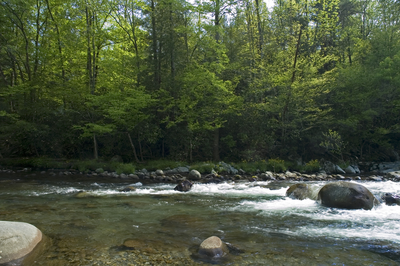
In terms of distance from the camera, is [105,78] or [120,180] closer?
[120,180]

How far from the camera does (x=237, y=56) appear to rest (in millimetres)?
20266

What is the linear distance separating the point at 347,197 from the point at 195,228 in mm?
4770

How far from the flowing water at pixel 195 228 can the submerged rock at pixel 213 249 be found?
13 cm

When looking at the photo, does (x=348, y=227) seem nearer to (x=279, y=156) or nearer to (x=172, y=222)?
(x=172, y=222)

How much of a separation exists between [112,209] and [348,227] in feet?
19.4

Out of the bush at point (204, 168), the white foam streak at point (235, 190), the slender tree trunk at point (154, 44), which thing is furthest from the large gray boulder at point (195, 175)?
the slender tree trunk at point (154, 44)

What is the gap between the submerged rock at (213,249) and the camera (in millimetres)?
4332

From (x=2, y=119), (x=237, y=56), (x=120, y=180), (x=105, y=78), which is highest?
(x=237, y=56)

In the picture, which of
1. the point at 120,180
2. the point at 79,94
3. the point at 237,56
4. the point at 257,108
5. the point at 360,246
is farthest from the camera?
the point at 237,56

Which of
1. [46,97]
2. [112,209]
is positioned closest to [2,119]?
[46,97]

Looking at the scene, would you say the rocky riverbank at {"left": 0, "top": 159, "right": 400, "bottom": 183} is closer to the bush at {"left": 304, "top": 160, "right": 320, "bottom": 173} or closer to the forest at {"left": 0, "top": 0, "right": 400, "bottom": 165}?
the bush at {"left": 304, "top": 160, "right": 320, "bottom": 173}

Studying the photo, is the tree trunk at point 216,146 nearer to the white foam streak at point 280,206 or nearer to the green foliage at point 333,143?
the green foliage at point 333,143

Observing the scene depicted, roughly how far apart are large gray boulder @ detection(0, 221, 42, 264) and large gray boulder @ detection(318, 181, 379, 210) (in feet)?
24.6

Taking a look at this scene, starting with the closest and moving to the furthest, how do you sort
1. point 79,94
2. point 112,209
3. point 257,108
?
1. point 112,209
2. point 79,94
3. point 257,108
